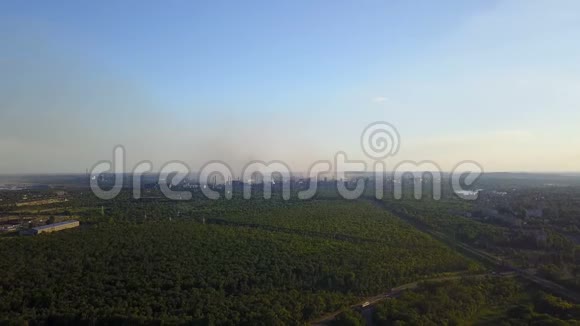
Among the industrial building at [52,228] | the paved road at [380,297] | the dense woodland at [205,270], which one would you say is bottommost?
the paved road at [380,297]

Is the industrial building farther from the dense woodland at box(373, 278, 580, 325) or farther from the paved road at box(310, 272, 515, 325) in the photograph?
the dense woodland at box(373, 278, 580, 325)

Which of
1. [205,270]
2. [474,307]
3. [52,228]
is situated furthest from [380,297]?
[52,228]

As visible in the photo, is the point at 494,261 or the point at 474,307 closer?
the point at 474,307

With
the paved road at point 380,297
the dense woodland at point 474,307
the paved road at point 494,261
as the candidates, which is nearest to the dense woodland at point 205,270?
the paved road at point 380,297

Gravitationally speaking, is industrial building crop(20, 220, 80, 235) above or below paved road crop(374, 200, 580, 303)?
above

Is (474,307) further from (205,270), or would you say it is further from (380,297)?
(205,270)

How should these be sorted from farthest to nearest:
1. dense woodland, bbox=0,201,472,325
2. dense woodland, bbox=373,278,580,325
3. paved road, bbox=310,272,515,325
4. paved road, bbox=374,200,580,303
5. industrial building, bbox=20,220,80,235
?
industrial building, bbox=20,220,80,235 → paved road, bbox=374,200,580,303 → paved road, bbox=310,272,515,325 → dense woodland, bbox=0,201,472,325 → dense woodland, bbox=373,278,580,325

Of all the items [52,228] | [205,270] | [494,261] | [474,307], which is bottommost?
[474,307]

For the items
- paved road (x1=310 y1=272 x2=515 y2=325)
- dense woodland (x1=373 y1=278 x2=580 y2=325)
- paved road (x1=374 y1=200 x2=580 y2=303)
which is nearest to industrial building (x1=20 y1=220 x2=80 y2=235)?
paved road (x1=310 y1=272 x2=515 y2=325)

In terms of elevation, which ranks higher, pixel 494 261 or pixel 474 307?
pixel 494 261

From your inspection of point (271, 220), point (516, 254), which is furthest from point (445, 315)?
point (271, 220)

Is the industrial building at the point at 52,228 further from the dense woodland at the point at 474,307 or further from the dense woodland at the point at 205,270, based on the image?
the dense woodland at the point at 474,307
